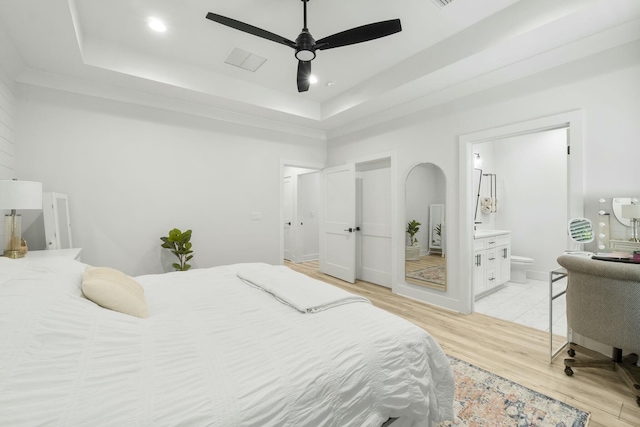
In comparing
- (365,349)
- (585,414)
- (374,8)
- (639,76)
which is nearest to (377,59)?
(374,8)

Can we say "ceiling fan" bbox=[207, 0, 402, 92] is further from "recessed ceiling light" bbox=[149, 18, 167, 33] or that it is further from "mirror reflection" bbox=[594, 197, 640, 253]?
"mirror reflection" bbox=[594, 197, 640, 253]

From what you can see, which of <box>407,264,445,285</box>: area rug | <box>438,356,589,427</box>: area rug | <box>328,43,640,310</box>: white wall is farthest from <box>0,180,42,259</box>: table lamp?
<box>407,264,445,285</box>: area rug

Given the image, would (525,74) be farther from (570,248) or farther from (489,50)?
(570,248)

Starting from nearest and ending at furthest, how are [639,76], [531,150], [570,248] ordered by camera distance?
[639,76] → [570,248] → [531,150]

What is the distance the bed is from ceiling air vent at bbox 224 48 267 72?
2.49 metres

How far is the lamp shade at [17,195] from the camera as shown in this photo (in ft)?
6.79

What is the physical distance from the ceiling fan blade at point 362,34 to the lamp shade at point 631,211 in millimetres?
2128

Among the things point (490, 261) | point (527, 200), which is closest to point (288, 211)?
point (490, 261)

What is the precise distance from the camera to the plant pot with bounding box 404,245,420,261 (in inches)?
150

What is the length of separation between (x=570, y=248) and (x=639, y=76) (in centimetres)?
144

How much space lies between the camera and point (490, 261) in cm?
388

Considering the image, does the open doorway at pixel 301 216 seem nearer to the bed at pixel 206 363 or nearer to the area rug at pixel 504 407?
the area rug at pixel 504 407

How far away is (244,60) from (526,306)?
4.42m

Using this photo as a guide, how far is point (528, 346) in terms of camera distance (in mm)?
2480
